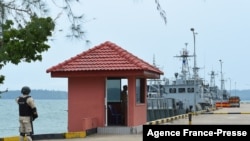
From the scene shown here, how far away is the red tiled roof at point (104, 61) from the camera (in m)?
19.7

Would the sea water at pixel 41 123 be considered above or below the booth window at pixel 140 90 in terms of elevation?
below

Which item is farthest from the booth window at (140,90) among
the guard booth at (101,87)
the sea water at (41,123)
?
the sea water at (41,123)

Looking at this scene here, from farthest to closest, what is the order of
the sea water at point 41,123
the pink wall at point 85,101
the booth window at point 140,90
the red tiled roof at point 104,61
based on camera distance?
the sea water at point 41,123, the booth window at point 140,90, the pink wall at point 85,101, the red tiled roof at point 104,61

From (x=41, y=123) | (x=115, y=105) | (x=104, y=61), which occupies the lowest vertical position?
(x=41, y=123)

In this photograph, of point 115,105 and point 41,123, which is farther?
point 41,123

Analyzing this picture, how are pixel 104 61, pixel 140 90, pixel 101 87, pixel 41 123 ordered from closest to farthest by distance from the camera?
pixel 101 87 → pixel 104 61 → pixel 140 90 → pixel 41 123

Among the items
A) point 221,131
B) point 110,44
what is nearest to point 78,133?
point 110,44

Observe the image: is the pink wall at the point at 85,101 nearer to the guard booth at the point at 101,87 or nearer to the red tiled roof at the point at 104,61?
the guard booth at the point at 101,87

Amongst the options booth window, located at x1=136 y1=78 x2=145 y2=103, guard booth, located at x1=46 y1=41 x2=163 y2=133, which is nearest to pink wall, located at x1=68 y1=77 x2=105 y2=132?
guard booth, located at x1=46 y1=41 x2=163 y2=133

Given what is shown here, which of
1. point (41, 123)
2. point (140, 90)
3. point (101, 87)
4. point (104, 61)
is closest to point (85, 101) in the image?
point (101, 87)

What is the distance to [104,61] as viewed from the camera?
804 inches

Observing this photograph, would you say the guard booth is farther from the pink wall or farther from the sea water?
the sea water

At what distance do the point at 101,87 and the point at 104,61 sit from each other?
40.0 inches

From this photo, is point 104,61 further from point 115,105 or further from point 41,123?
point 41,123
